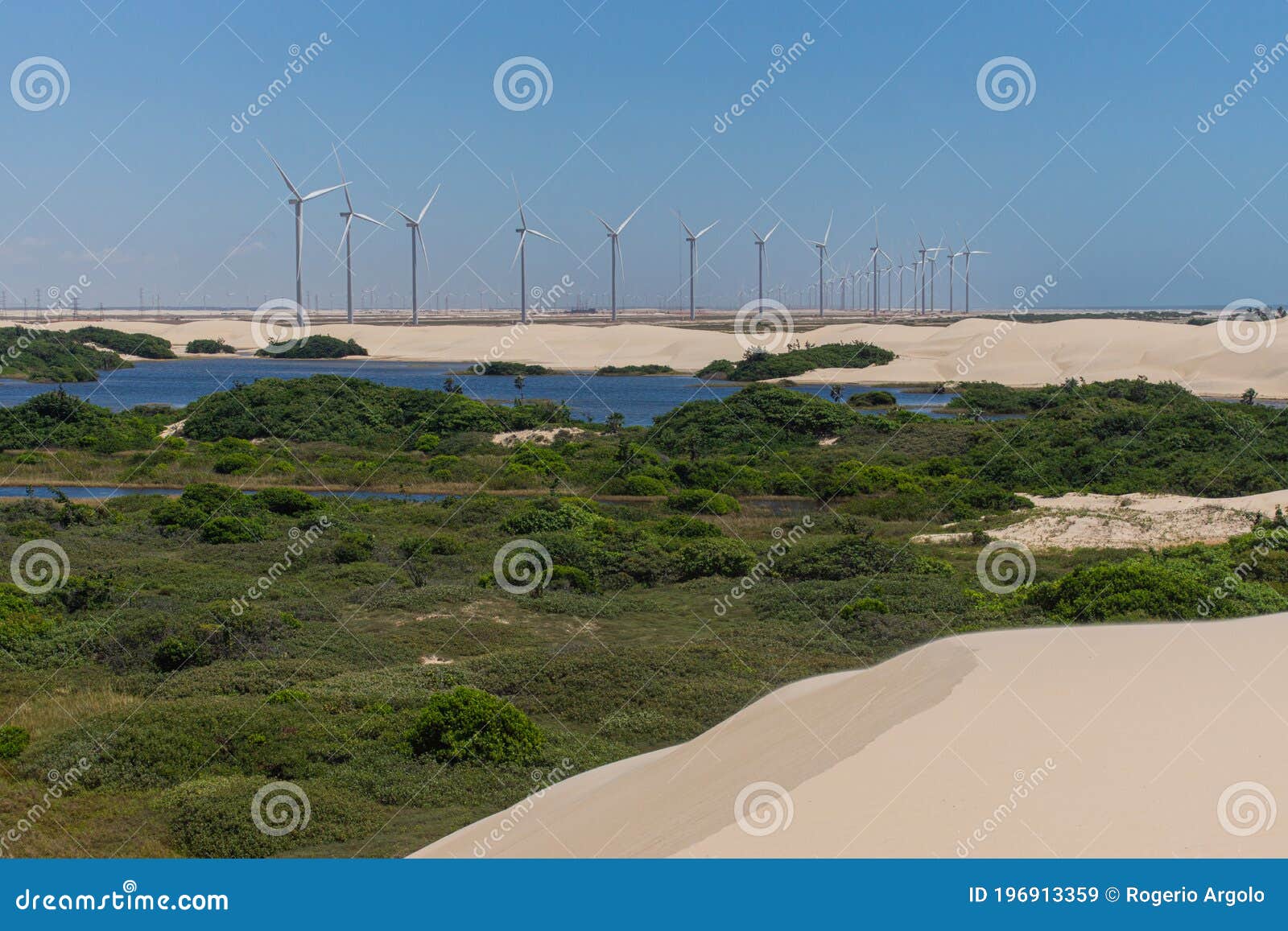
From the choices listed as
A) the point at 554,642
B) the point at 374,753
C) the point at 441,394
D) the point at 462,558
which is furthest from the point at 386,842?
the point at 441,394

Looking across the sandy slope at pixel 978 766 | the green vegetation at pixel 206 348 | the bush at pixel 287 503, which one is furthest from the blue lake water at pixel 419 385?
the sandy slope at pixel 978 766

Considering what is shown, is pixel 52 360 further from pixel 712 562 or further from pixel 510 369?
pixel 712 562

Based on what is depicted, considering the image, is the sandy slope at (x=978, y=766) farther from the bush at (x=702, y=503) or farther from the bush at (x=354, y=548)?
the bush at (x=702, y=503)

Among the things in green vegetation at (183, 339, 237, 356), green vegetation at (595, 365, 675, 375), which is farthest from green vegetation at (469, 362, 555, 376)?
green vegetation at (183, 339, 237, 356)

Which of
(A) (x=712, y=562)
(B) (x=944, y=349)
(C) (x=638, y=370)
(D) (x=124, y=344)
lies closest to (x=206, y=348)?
(D) (x=124, y=344)

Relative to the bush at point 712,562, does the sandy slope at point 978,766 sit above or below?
below

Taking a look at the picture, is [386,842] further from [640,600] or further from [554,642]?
[640,600]
